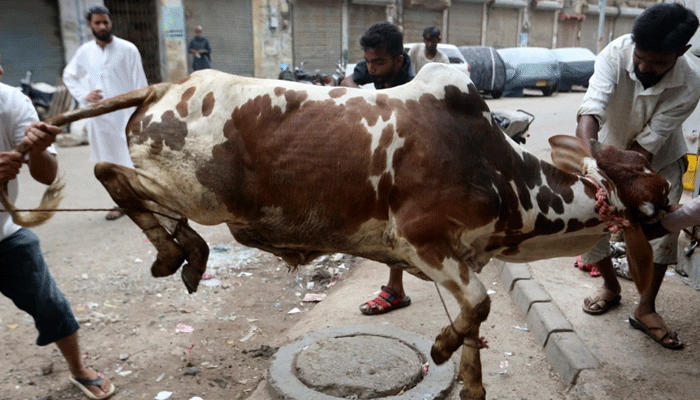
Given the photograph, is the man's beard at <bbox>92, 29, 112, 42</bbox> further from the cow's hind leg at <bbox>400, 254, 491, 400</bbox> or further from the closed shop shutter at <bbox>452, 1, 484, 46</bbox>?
the closed shop shutter at <bbox>452, 1, 484, 46</bbox>

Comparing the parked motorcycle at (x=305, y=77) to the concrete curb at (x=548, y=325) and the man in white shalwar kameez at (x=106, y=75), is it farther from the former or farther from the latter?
the concrete curb at (x=548, y=325)

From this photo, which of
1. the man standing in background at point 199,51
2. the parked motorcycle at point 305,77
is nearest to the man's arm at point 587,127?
the parked motorcycle at point 305,77

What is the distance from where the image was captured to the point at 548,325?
3645 millimetres

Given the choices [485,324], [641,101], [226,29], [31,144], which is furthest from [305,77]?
[31,144]

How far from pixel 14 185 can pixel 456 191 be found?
223 cm

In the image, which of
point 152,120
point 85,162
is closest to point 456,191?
point 152,120

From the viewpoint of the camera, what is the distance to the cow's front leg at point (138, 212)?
7.45ft

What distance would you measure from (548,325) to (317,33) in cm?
1813

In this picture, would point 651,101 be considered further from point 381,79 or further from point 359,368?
→ point 359,368

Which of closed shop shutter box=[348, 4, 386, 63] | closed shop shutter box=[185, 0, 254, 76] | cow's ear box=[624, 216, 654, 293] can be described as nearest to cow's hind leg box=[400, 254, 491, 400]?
cow's ear box=[624, 216, 654, 293]

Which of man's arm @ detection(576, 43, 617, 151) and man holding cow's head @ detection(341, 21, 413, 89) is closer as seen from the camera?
man's arm @ detection(576, 43, 617, 151)

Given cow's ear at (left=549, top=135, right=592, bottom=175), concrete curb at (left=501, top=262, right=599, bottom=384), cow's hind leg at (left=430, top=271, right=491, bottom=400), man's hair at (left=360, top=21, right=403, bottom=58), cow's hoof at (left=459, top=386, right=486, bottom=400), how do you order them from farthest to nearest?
1. man's hair at (left=360, top=21, right=403, bottom=58)
2. concrete curb at (left=501, top=262, right=599, bottom=384)
3. cow's ear at (left=549, top=135, right=592, bottom=175)
4. cow's hoof at (left=459, top=386, right=486, bottom=400)
5. cow's hind leg at (left=430, top=271, right=491, bottom=400)

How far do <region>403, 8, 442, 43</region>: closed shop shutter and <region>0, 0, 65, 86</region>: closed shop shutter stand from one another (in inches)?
558

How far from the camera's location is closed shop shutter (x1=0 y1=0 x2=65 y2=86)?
12.6m
